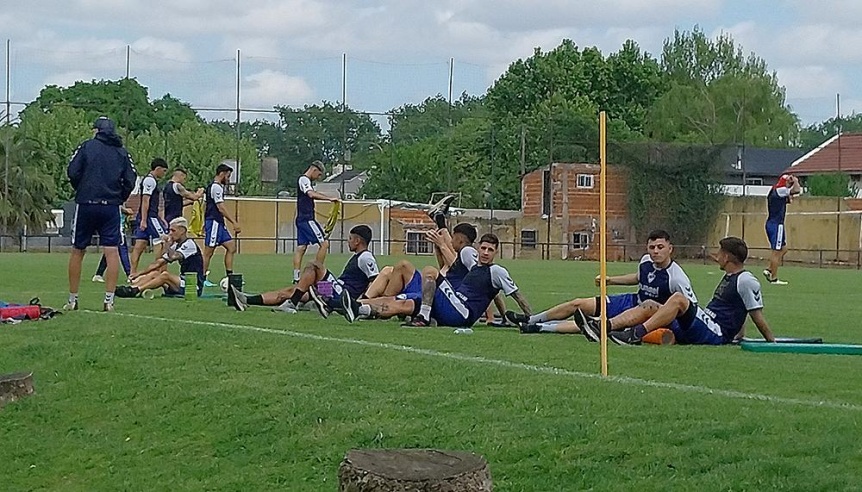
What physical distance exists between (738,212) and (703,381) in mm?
43153

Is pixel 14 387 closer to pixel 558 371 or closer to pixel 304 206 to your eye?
pixel 558 371

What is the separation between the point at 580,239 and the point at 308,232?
3576cm

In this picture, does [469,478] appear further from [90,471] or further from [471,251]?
[471,251]

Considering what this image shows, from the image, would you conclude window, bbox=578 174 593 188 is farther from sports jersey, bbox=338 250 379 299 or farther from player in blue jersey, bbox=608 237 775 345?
player in blue jersey, bbox=608 237 775 345

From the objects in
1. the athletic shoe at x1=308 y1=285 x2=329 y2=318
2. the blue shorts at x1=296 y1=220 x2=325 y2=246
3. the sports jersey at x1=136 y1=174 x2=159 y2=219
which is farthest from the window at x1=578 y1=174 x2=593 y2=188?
the athletic shoe at x1=308 y1=285 x2=329 y2=318

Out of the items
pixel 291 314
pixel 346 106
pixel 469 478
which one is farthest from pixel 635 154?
pixel 469 478

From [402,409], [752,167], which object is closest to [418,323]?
[402,409]

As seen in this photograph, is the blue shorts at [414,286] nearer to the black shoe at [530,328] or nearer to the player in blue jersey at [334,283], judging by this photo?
the player in blue jersey at [334,283]

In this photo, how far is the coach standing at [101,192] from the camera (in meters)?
13.2

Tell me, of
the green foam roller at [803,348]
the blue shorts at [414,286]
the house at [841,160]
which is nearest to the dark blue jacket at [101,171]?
the blue shorts at [414,286]

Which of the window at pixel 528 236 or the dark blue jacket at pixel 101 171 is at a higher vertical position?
the dark blue jacket at pixel 101 171

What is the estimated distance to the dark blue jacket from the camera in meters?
13.1

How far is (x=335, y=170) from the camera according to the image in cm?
6594

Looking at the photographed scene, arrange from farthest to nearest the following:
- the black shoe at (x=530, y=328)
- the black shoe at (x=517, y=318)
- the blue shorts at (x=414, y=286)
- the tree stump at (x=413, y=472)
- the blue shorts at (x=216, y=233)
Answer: the blue shorts at (x=216, y=233)
the blue shorts at (x=414, y=286)
the black shoe at (x=517, y=318)
the black shoe at (x=530, y=328)
the tree stump at (x=413, y=472)
